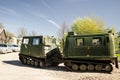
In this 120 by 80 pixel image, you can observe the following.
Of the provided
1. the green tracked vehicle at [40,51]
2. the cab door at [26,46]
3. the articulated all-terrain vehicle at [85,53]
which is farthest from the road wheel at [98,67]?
the cab door at [26,46]

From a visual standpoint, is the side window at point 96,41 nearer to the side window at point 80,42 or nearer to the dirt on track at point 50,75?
the side window at point 80,42

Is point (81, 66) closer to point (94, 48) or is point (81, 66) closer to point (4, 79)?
point (94, 48)

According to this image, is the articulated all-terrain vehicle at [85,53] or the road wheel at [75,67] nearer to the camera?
the articulated all-terrain vehicle at [85,53]

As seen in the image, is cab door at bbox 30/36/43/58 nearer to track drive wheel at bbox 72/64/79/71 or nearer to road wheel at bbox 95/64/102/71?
track drive wheel at bbox 72/64/79/71

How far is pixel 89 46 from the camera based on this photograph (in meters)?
13.8

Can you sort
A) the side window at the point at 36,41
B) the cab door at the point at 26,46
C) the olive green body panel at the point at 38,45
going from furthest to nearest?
the cab door at the point at 26,46, the side window at the point at 36,41, the olive green body panel at the point at 38,45

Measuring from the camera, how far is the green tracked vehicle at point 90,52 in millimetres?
13281

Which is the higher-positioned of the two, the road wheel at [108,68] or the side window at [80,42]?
the side window at [80,42]

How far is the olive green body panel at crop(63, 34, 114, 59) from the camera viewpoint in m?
13.3

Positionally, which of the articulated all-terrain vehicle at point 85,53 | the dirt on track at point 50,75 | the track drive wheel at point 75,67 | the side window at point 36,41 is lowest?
the dirt on track at point 50,75

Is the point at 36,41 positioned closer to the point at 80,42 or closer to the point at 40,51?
the point at 40,51

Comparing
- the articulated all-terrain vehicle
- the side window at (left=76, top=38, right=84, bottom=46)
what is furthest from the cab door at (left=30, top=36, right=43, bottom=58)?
the side window at (left=76, top=38, right=84, bottom=46)

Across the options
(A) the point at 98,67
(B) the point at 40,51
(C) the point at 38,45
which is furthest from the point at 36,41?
(A) the point at 98,67

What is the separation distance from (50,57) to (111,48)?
5813 millimetres
